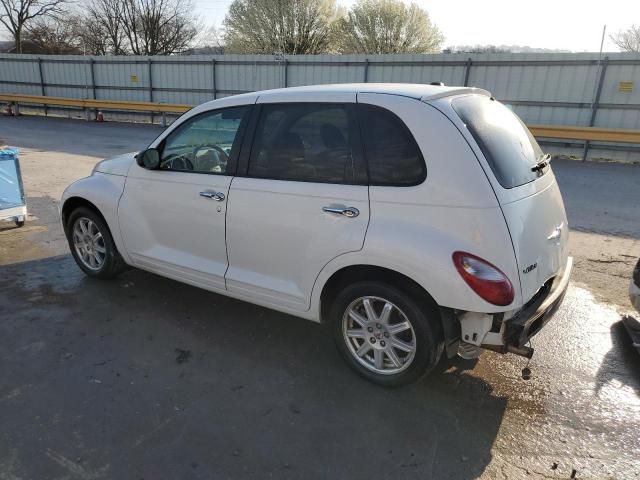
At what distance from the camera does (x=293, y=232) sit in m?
3.30

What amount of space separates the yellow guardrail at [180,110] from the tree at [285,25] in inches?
719

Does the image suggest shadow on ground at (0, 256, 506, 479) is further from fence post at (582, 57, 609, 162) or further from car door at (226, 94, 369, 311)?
fence post at (582, 57, 609, 162)

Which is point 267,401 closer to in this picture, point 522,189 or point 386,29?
point 522,189

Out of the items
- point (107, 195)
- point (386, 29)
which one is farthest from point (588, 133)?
point (386, 29)

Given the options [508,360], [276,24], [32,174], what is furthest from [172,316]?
[276,24]

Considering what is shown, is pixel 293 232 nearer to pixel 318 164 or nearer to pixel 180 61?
pixel 318 164

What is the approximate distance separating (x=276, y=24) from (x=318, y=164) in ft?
122

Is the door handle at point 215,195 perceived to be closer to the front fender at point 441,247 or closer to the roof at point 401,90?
the roof at point 401,90

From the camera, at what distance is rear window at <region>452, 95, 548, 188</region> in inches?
114

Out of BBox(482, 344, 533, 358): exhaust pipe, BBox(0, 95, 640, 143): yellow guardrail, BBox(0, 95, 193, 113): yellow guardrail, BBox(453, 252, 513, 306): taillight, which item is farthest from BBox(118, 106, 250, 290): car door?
BBox(0, 95, 193, 113): yellow guardrail

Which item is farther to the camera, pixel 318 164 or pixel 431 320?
pixel 318 164

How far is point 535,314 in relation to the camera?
2.90m

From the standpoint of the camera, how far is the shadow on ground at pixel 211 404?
2.57 m

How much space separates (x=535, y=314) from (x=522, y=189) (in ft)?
2.44
